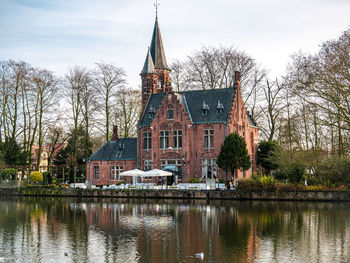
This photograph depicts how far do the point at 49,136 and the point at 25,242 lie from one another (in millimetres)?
40667

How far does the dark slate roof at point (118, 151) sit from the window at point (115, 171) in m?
0.86

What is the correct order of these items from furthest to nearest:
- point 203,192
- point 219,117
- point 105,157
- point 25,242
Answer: point 105,157 < point 219,117 < point 203,192 < point 25,242

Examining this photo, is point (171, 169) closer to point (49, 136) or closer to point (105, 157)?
point (105, 157)

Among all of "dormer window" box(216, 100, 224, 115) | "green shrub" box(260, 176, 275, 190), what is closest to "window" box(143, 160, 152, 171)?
"dormer window" box(216, 100, 224, 115)

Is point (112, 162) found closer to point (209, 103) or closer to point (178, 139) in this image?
point (178, 139)

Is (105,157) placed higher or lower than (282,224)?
higher

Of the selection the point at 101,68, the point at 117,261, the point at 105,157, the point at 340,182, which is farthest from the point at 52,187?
the point at 117,261

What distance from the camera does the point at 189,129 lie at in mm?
42719

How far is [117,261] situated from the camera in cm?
1384

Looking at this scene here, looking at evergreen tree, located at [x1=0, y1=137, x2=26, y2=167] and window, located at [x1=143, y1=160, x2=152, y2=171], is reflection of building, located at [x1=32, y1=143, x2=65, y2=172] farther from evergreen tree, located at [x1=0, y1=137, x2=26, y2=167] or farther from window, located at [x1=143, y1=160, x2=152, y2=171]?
window, located at [x1=143, y1=160, x2=152, y2=171]

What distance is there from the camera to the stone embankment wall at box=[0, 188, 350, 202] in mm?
33122

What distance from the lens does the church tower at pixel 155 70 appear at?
47875 mm

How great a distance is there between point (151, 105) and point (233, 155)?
11.5m

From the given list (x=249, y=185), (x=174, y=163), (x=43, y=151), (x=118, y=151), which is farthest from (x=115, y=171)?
(x=43, y=151)
